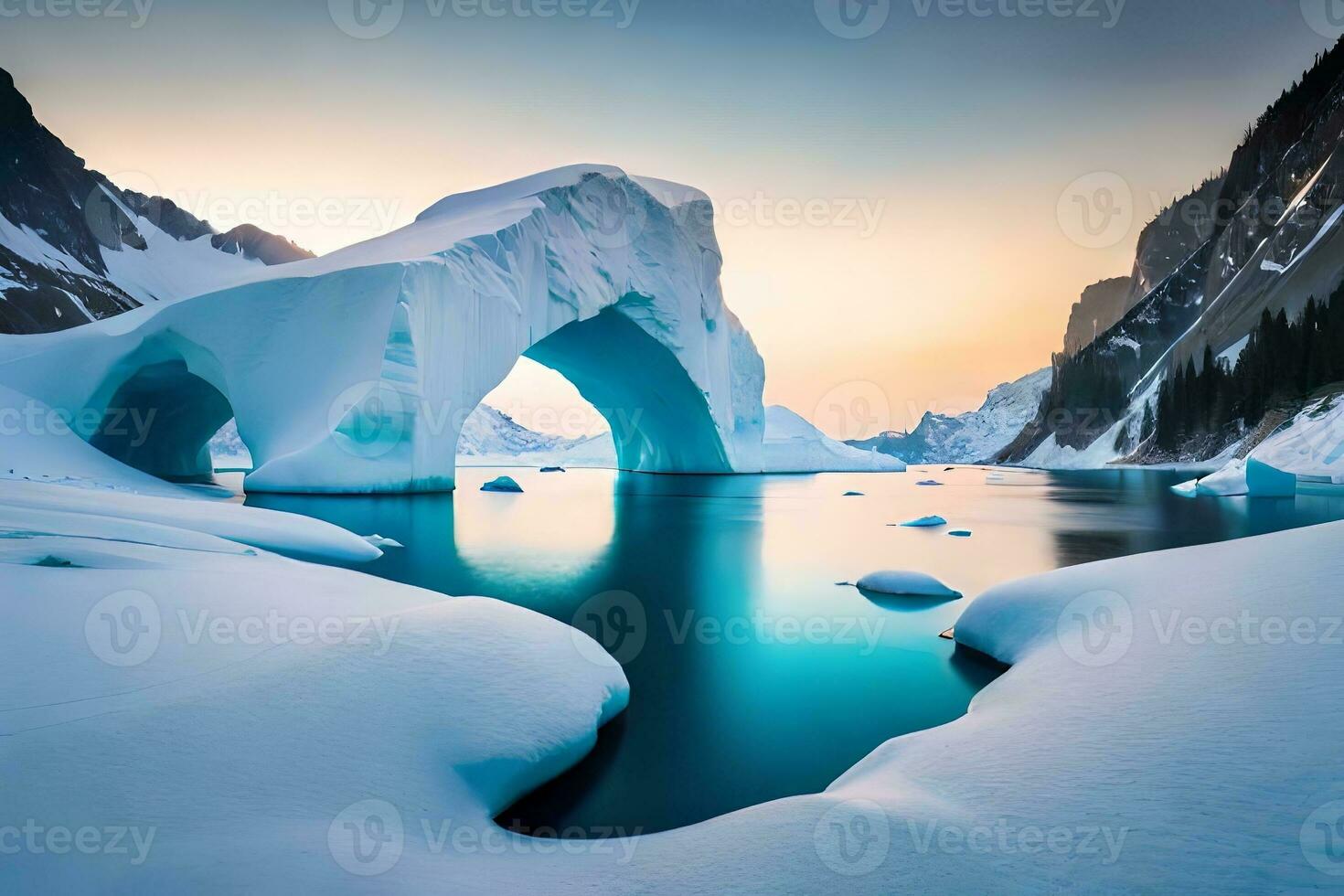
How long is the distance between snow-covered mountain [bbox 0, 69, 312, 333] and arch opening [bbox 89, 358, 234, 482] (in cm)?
2581

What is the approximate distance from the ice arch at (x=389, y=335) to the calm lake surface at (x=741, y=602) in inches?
55.2

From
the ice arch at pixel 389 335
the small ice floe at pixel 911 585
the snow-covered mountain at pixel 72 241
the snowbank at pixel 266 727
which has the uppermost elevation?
the snow-covered mountain at pixel 72 241

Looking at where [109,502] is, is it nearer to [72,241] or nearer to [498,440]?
[72,241]

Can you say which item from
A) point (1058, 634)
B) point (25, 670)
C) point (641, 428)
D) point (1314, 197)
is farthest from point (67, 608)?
point (1314, 197)

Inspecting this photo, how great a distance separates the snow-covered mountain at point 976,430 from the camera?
125 m

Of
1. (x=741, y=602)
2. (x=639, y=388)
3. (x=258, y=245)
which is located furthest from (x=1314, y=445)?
(x=258, y=245)

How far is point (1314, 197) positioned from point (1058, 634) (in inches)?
2101

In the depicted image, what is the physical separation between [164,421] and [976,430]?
456 ft

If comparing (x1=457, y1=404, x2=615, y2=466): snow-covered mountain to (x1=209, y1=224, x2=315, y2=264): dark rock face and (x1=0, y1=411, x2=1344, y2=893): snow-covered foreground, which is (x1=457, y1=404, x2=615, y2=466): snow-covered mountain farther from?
(x1=0, y1=411, x2=1344, y2=893): snow-covered foreground

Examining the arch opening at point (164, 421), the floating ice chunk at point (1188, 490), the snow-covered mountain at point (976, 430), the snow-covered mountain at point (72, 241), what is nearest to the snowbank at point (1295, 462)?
the floating ice chunk at point (1188, 490)

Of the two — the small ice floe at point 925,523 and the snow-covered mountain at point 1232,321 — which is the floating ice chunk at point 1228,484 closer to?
the small ice floe at point 925,523

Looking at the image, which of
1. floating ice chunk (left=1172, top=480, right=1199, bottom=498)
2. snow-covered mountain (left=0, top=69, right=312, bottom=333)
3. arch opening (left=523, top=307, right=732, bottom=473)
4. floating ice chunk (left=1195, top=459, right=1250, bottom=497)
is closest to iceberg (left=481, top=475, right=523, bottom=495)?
arch opening (left=523, top=307, right=732, bottom=473)

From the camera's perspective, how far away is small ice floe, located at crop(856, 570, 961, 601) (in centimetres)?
614

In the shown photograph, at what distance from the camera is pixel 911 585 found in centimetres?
619
